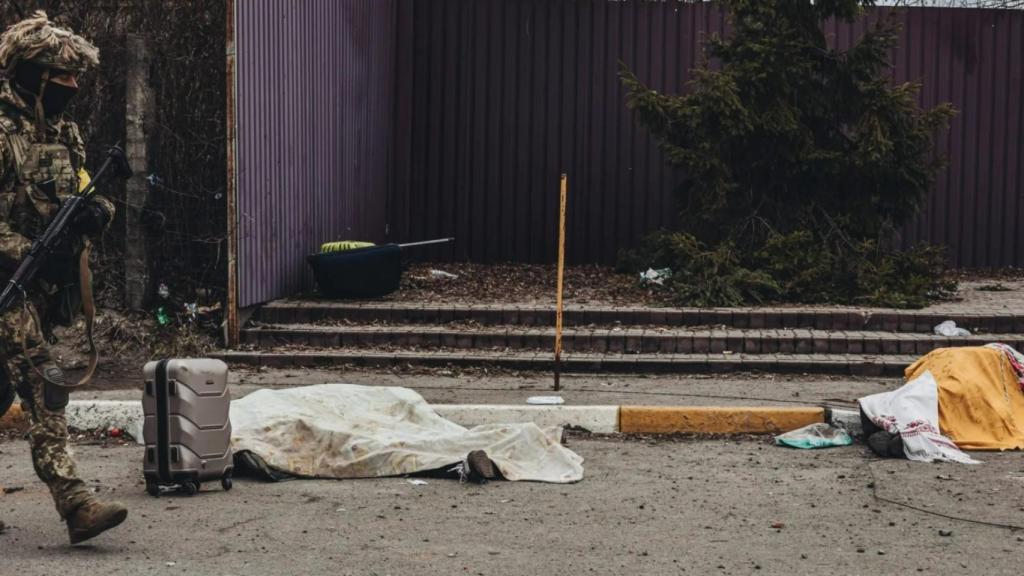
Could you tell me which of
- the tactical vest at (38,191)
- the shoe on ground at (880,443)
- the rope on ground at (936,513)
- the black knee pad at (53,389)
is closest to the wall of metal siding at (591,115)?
the shoe on ground at (880,443)

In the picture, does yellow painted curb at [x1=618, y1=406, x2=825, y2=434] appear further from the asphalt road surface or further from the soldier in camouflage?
the soldier in camouflage

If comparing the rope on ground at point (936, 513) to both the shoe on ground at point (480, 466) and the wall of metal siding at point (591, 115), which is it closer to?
the shoe on ground at point (480, 466)

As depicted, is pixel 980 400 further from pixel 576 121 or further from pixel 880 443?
pixel 576 121

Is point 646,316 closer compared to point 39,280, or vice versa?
point 39,280

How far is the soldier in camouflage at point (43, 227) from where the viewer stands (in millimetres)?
5348

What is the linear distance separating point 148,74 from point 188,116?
0.48 meters

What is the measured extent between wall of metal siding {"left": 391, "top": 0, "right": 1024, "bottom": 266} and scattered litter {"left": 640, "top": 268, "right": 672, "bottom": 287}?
288cm

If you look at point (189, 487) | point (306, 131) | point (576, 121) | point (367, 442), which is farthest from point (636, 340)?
point (576, 121)

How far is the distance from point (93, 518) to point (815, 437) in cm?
431

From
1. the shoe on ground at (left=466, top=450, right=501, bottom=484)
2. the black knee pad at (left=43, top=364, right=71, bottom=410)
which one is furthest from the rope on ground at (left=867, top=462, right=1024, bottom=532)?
the black knee pad at (left=43, top=364, right=71, bottom=410)

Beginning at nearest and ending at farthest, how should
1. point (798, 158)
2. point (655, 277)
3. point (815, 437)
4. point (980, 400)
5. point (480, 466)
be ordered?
point (480, 466) < point (980, 400) < point (815, 437) < point (798, 158) < point (655, 277)

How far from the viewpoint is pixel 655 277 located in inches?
525

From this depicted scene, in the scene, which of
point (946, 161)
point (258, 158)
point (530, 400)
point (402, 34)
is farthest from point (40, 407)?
point (402, 34)

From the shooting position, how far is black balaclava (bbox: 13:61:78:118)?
553cm
